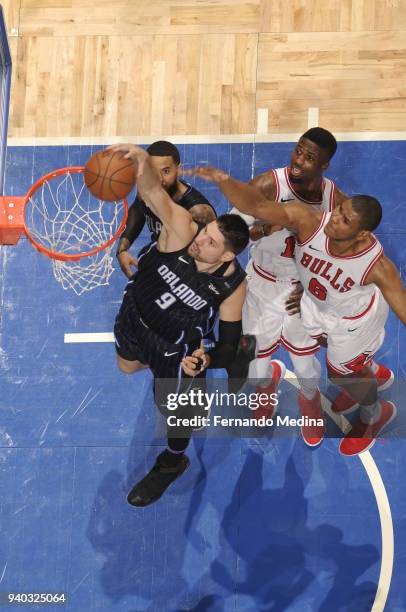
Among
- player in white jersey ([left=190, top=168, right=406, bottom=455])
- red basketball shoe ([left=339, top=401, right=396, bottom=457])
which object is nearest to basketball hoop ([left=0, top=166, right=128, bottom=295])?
player in white jersey ([left=190, top=168, right=406, bottom=455])

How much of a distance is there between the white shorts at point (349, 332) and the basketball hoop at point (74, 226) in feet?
5.36

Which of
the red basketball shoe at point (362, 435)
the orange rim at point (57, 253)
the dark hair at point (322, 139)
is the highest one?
the dark hair at point (322, 139)

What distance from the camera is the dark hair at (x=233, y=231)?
5.52 metres

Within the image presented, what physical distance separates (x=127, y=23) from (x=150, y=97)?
0.71 metres

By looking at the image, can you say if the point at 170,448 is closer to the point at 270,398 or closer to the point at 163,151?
the point at 270,398

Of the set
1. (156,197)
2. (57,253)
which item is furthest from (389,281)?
(57,253)

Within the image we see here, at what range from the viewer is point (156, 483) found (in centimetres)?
652

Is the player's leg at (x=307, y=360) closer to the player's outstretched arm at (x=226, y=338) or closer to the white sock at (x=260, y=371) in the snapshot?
the white sock at (x=260, y=371)

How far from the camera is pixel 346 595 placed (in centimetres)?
628

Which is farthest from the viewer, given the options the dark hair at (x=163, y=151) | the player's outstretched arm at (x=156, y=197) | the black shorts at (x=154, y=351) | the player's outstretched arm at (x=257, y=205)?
the dark hair at (x=163, y=151)

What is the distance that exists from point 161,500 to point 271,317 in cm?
159

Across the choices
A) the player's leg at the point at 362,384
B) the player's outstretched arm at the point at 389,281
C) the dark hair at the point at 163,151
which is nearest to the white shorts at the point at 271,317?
the player's leg at the point at 362,384

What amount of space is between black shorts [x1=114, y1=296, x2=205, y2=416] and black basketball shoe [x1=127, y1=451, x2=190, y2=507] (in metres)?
0.47

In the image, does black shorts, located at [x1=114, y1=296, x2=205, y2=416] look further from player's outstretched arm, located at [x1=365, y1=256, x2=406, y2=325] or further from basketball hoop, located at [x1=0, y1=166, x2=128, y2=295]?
player's outstretched arm, located at [x1=365, y1=256, x2=406, y2=325]
